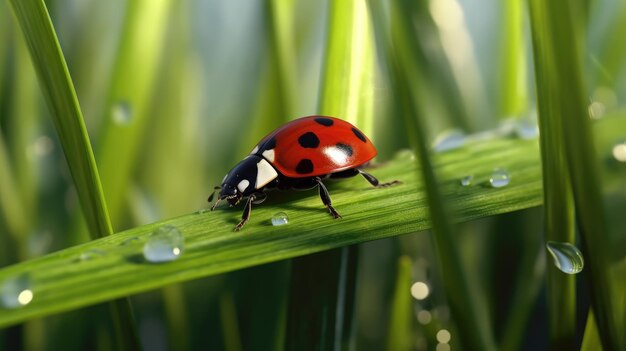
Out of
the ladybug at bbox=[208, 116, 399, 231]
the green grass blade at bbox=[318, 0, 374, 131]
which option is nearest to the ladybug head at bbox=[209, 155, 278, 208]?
the ladybug at bbox=[208, 116, 399, 231]

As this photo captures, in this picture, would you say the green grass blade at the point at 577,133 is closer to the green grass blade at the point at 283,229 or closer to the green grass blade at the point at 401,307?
the green grass blade at the point at 283,229

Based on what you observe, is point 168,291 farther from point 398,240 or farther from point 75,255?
point 75,255

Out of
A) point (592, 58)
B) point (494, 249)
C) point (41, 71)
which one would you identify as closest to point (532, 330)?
point (494, 249)

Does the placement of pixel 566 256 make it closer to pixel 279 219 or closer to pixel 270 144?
pixel 279 219

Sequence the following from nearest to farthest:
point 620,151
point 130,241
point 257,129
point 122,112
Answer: point 130,241
point 620,151
point 122,112
point 257,129

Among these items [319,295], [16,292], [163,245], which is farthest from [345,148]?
[16,292]

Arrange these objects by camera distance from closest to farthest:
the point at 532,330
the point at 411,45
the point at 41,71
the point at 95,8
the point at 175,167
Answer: the point at 411,45, the point at 41,71, the point at 532,330, the point at 175,167, the point at 95,8

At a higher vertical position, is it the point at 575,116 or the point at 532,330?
the point at 575,116
